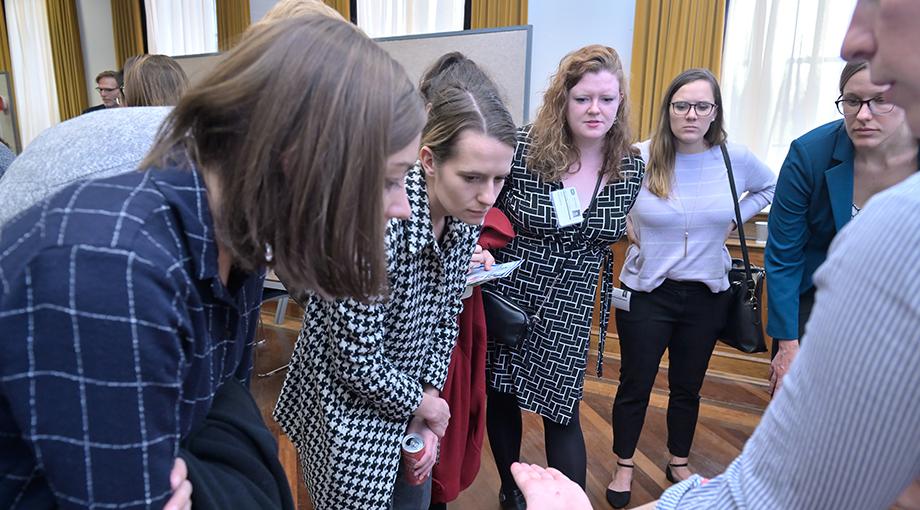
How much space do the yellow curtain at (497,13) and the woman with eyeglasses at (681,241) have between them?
84.1 inches

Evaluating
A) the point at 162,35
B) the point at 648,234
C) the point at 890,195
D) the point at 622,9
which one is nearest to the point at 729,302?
the point at 648,234

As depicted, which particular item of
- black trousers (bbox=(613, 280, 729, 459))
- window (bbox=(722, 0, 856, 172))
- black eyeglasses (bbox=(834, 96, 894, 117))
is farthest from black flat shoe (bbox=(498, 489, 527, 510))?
window (bbox=(722, 0, 856, 172))

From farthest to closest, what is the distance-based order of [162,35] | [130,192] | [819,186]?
[162,35]
[819,186]
[130,192]

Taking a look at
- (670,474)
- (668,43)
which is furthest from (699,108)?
(668,43)

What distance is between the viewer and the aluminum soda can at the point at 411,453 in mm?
1280

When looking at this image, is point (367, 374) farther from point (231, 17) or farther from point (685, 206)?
point (231, 17)

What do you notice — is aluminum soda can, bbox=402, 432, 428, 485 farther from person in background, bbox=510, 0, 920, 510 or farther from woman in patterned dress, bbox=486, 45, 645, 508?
person in background, bbox=510, 0, 920, 510

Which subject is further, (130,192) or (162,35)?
(162,35)

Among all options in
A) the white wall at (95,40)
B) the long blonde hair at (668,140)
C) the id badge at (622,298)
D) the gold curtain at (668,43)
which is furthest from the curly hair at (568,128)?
the white wall at (95,40)

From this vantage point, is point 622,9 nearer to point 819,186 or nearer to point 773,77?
point 773,77

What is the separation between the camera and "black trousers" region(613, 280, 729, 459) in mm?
2053

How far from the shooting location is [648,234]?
2.08 meters

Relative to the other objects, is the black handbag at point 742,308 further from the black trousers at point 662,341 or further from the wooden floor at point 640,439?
the wooden floor at point 640,439

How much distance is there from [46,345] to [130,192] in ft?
0.51
